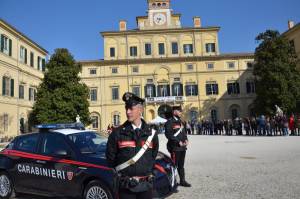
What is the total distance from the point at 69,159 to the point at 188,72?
42.1 m

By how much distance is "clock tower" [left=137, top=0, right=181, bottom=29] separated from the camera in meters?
48.0

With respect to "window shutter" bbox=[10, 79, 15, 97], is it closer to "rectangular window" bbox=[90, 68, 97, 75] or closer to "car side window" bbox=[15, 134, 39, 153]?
"rectangular window" bbox=[90, 68, 97, 75]

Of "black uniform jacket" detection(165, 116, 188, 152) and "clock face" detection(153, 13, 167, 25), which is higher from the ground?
"clock face" detection(153, 13, 167, 25)

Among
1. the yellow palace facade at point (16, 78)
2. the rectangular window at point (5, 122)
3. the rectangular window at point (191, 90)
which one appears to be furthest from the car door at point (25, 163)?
the rectangular window at point (191, 90)

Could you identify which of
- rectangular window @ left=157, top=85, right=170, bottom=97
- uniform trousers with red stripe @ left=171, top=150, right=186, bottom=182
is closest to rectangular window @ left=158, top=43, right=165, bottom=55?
rectangular window @ left=157, top=85, right=170, bottom=97

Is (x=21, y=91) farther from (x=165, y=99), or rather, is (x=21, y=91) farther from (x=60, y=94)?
(x=165, y=99)

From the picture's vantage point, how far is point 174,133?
22.7ft

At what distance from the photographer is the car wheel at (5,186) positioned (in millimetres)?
6430

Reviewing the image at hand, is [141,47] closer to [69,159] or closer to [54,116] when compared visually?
[54,116]

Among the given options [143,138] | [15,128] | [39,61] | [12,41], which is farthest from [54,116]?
[143,138]

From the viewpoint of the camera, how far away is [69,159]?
216 inches

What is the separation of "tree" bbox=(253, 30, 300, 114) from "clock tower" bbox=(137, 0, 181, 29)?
16978 millimetres

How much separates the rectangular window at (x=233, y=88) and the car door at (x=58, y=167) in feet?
141

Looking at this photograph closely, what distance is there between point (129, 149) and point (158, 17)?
46873 millimetres
